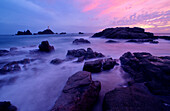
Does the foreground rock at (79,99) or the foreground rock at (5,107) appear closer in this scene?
the foreground rock at (79,99)

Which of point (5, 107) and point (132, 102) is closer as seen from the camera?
point (132, 102)

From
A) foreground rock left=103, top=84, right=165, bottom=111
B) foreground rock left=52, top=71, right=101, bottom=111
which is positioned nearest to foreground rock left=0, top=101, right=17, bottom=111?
foreground rock left=52, top=71, right=101, bottom=111

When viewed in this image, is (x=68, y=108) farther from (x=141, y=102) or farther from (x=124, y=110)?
(x=141, y=102)

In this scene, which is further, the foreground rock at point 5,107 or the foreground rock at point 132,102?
the foreground rock at point 5,107

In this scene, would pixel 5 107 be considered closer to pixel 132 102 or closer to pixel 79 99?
pixel 79 99

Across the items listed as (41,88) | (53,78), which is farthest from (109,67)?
(41,88)

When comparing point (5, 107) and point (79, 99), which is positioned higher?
point (79, 99)

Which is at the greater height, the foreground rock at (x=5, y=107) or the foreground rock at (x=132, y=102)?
the foreground rock at (x=132, y=102)

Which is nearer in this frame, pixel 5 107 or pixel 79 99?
pixel 79 99

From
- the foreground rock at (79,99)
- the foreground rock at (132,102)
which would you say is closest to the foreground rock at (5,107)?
the foreground rock at (79,99)

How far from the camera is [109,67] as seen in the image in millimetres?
4348

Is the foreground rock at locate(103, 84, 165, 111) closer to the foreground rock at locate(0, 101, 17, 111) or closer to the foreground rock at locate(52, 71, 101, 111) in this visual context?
the foreground rock at locate(52, 71, 101, 111)

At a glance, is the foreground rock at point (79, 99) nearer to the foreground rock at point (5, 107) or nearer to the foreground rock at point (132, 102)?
the foreground rock at point (132, 102)

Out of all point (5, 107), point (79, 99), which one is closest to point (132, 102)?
point (79, 99)
